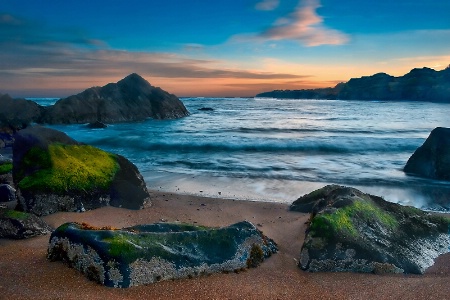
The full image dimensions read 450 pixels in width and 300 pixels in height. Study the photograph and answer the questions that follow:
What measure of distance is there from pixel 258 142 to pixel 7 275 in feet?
66.8

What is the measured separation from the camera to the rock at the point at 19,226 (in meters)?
5.74

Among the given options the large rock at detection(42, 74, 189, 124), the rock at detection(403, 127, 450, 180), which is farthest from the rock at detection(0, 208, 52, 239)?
the large rock at detection(42, 74, 189, 124)

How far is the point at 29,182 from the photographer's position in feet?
24.8

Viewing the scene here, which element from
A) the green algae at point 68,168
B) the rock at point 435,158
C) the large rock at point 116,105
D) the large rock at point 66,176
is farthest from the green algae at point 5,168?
the large rock at point 116,105

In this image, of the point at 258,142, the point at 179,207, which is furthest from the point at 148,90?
the point at 179,207

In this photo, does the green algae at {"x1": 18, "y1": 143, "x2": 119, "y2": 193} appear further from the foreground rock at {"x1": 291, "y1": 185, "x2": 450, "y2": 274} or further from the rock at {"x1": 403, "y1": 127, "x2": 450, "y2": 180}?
the rock at {"x1": 403, "y1": 127, "x2": 450, "y2": 180}

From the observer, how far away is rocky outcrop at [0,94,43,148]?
82.2ft

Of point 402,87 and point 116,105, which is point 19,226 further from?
point 402,87

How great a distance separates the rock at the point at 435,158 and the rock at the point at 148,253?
10378 mm

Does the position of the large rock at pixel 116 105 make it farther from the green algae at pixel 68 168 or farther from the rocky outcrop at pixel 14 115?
the green algae at pixel 68 168

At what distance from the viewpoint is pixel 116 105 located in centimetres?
3616

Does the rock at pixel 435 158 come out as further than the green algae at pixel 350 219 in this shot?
Yes

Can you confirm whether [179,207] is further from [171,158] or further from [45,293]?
[171,158]

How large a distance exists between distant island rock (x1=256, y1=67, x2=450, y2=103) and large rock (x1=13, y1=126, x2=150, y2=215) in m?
121
